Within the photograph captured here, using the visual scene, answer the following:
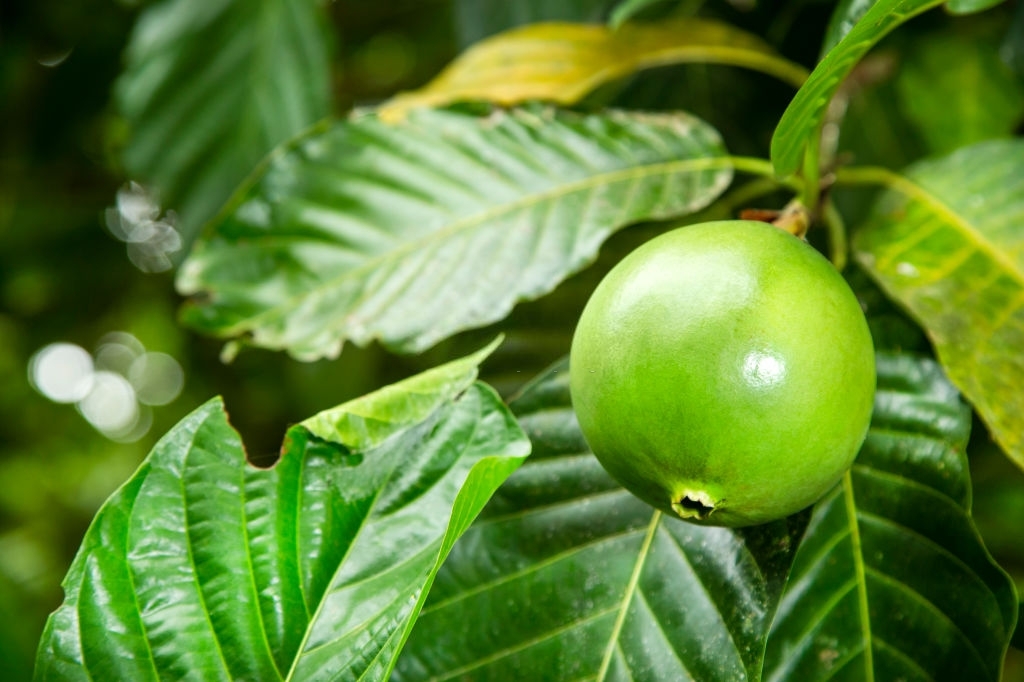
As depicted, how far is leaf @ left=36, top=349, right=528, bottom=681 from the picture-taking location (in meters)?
0.57

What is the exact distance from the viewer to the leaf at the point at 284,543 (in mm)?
567

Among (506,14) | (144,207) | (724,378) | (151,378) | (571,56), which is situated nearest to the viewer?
(724,378)

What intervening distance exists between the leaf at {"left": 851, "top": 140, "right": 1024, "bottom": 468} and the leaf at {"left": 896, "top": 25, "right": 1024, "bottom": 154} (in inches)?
19.0

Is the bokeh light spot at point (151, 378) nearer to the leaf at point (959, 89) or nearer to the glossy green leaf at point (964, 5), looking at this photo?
the leaf at point (959, 89)

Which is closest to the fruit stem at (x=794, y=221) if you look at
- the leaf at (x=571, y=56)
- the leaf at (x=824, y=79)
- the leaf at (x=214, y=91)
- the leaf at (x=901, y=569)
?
the leaf at (x=824, y=79)

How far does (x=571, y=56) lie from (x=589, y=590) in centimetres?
68

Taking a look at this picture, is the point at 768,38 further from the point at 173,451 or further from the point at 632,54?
the point at 173,451

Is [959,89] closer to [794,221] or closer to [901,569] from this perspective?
[794,221]

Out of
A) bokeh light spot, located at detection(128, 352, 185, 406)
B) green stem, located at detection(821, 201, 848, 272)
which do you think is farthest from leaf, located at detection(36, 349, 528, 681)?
bokeh light spot, located at detection(128, 352, 185, 406)

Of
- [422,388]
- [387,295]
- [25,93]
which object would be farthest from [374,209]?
[25,93]

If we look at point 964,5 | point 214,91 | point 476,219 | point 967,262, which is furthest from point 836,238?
point 214,91

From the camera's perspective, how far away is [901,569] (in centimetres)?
69

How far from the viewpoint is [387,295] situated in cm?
84

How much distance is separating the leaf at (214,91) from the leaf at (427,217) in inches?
13.4
